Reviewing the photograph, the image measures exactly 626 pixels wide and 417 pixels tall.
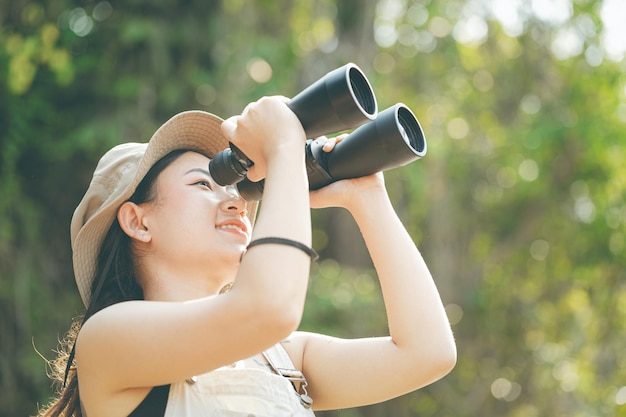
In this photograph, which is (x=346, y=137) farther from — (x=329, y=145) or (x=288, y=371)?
(x=288, y=371)

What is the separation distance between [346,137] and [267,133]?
7.0 inches

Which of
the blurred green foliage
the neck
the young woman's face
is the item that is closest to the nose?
the young woman's face

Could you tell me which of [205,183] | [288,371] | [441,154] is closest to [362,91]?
[205,183]

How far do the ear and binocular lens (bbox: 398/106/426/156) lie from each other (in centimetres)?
49

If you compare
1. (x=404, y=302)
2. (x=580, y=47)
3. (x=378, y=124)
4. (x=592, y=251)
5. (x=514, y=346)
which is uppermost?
(x=580, y=47)

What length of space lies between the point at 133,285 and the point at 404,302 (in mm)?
488

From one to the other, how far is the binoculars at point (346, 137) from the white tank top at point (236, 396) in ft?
1.01

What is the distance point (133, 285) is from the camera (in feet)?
5.06

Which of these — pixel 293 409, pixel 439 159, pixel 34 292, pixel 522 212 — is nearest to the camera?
pixel 293 409

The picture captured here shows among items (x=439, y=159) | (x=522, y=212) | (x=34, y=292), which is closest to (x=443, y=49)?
(x=439, y=159)

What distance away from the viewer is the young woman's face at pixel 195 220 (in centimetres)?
144

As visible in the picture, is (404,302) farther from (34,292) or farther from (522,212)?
(522,212)

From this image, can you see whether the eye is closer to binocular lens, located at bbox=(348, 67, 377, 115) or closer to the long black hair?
the long black hair

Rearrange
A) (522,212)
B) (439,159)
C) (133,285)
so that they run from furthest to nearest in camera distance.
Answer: (522,212) → (439,159) → (133,285)
